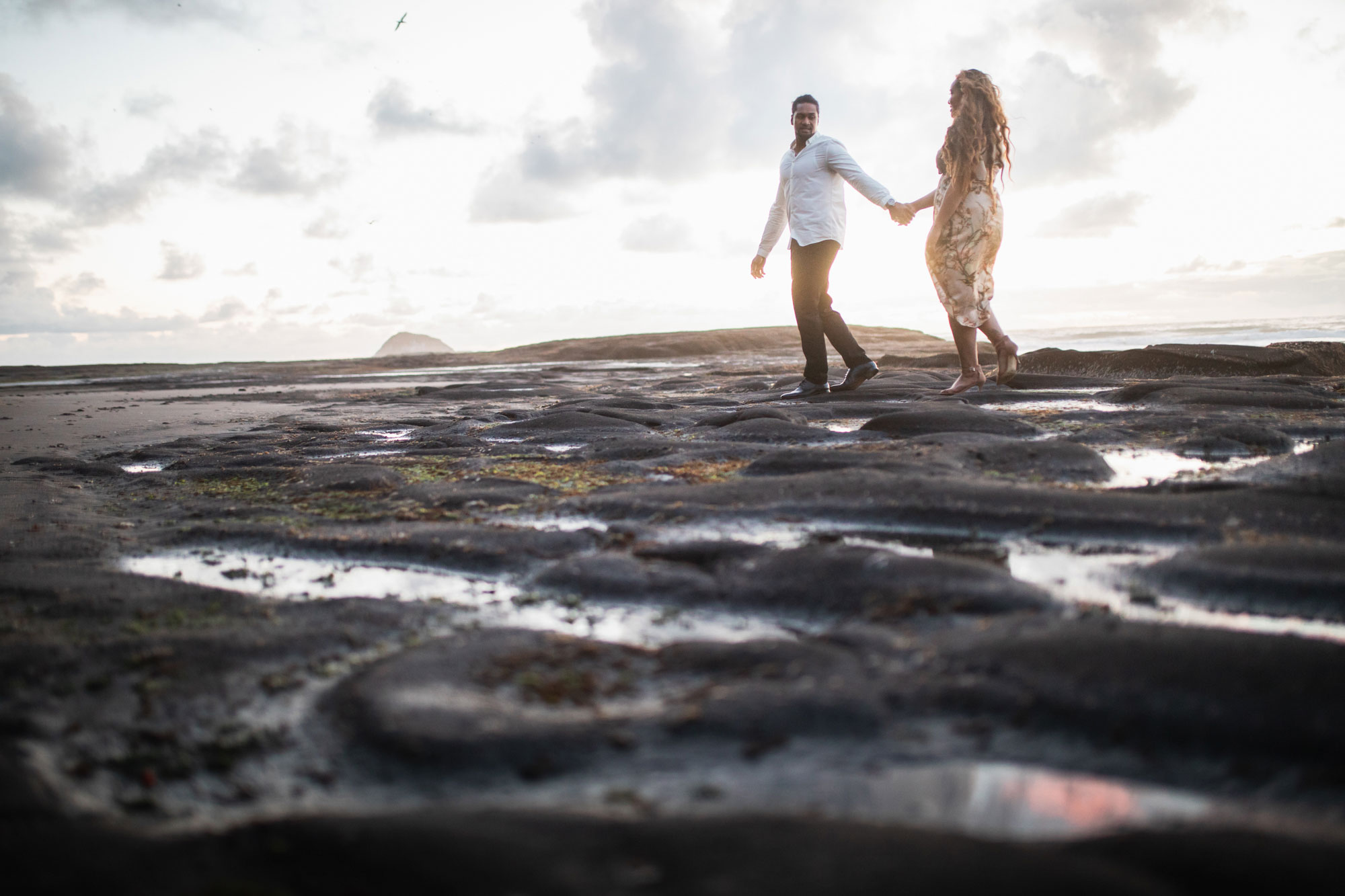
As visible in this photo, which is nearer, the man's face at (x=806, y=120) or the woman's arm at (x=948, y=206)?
the woman's arm at (x=948, y=206)

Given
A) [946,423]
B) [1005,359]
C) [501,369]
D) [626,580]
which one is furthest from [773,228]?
[501,369]

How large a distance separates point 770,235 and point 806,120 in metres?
1.02

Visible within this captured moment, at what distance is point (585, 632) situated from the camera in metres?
1.70

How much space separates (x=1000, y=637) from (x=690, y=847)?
77 centimetres

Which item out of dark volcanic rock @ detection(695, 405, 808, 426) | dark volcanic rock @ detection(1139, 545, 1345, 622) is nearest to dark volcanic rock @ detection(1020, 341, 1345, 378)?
dark volcanic rock @ detection(695, 405, 808, 426)

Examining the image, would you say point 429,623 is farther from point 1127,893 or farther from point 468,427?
point 468,427

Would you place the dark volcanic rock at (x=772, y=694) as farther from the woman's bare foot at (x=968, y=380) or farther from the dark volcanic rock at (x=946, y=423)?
the woman's bare foot at (x=968, y=380)

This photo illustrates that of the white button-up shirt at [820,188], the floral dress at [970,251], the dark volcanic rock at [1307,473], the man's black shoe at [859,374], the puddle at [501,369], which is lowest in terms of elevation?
the dark volcanic rock at [1307,473]

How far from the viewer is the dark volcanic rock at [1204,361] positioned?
820 centimetres

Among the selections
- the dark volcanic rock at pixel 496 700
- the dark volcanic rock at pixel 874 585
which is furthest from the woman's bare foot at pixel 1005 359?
the dark volcanic rock at pixel 496 700

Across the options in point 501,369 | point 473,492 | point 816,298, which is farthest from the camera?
point 501,369

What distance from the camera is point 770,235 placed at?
24.2ft

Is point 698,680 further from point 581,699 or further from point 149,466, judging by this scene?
point 149,466

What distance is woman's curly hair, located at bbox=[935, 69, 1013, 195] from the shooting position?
5.97 meters
